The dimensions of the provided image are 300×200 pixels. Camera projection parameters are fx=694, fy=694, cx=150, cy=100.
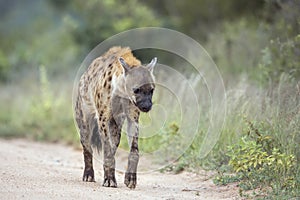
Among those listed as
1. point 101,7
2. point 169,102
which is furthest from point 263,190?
point 101,7

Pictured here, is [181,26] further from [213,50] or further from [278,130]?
[278,130]

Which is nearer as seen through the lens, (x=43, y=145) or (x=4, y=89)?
(x=43, y=145)

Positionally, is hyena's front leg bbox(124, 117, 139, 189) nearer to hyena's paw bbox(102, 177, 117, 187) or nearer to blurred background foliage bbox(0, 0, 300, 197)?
hyena's paw bbox(102, 177, 117, 187)

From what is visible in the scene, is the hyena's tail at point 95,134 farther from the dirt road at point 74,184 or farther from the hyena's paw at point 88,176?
the dirt road at point 74,184

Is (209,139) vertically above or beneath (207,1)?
beneath

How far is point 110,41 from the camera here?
15812 millimetres

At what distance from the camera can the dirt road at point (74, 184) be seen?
716 cm

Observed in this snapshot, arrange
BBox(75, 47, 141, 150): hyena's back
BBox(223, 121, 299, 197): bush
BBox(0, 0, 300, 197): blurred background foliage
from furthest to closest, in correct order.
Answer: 1. BBox(0, 0, 300, 197): blurred background foliage
2. BBox(75, 47, 141, 150): hyena's back
3. BBox(223, 121, 299, 197): bush

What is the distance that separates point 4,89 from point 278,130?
1024cm

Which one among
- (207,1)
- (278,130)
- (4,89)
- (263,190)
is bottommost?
Result: (263,190)

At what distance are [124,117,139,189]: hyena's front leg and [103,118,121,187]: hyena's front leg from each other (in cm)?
16

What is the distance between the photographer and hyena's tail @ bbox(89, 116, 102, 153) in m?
8.80

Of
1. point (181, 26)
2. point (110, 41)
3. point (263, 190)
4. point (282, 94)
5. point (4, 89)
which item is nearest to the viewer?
point (263, 190)

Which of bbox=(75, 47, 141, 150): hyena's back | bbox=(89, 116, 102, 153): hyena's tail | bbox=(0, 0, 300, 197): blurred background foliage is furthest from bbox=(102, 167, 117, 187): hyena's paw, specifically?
bbox=(0, 0, 300, 197): blurred background foliage
